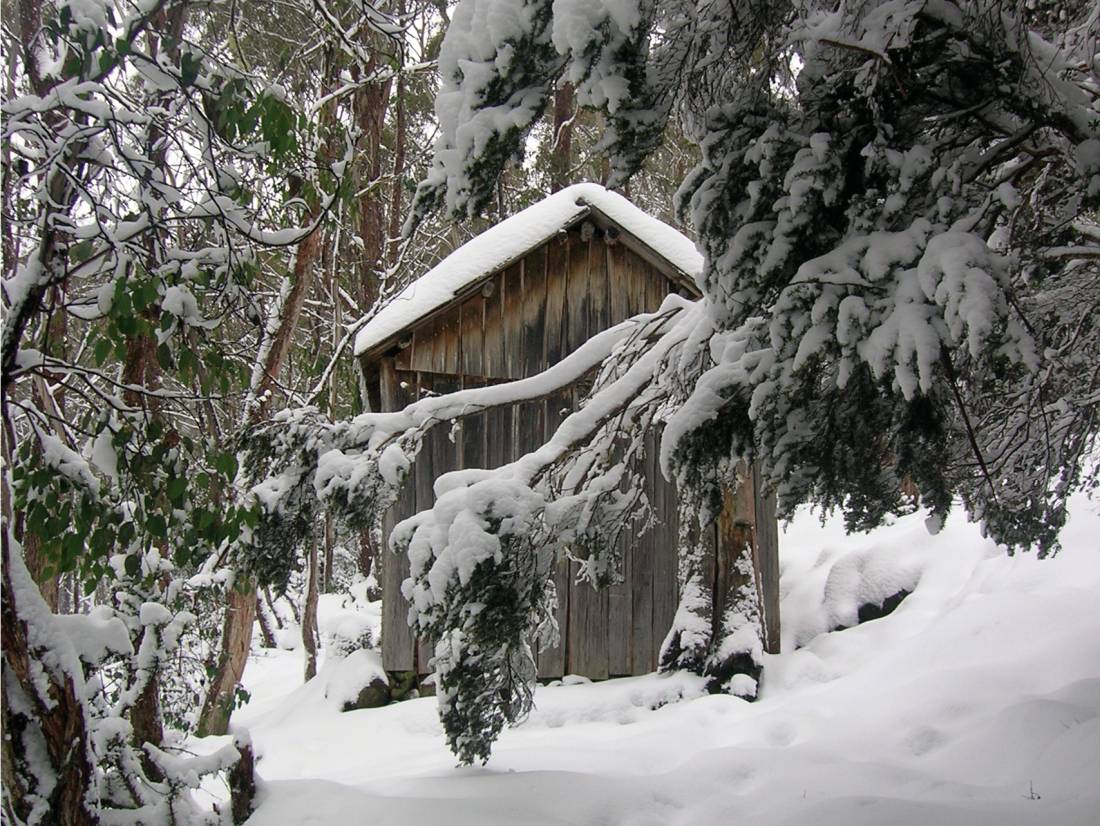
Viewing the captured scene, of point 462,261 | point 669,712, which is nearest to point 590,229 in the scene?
point 462,261

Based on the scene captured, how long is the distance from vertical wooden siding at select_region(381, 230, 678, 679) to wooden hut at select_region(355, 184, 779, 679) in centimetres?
1

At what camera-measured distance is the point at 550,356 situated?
25.4 ft

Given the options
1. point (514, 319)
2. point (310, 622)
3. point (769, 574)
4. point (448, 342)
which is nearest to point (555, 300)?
point (514, 319)

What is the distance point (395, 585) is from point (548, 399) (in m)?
2.23

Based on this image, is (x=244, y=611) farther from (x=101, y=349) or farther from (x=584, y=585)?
(x=101, y=349)

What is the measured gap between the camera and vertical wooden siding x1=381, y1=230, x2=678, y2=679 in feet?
24.5

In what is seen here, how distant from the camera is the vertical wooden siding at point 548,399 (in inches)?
294

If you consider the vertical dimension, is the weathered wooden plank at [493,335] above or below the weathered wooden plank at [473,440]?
above

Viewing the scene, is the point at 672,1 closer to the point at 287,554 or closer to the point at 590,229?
the point at 287,554

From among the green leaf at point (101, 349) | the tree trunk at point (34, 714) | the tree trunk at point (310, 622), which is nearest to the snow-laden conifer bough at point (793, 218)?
the green leaf at point (101, 349)

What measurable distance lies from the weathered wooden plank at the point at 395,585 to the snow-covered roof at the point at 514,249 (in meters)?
0.55

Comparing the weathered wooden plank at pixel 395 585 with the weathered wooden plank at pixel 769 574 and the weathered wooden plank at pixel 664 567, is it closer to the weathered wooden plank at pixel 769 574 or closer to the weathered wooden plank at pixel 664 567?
the weathered wooden plank at pixel 664 567

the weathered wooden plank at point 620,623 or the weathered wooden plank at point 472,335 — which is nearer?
the weathered wooden plank at point 472,335

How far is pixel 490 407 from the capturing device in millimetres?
4539
